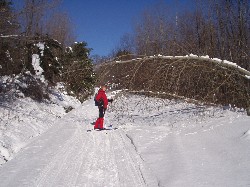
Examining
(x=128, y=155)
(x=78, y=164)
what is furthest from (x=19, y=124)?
(x=128, y=155)

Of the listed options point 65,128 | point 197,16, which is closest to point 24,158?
point 65,128

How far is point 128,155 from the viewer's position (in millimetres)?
7258

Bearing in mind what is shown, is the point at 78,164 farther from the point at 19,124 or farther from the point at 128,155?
the point at 19,124

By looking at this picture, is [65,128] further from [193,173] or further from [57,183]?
[193,173]

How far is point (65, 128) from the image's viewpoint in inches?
469

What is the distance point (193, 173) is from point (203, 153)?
1.24 metres

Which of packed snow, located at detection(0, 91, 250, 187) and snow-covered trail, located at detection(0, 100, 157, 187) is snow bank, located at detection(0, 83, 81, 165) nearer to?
packed snow, located at detection(0, 91, 250, 187)

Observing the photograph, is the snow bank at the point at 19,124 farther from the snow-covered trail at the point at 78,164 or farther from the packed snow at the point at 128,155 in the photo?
the snow-covered trail at the point at 78,164

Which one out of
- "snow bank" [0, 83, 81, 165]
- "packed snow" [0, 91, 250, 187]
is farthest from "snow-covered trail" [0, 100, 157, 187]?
"snow bank" [0, 83, 81, 165]

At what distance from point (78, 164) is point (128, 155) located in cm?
131

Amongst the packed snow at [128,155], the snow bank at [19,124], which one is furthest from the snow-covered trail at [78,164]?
the snow bank at [19,124]

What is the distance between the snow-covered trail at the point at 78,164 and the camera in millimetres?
5473

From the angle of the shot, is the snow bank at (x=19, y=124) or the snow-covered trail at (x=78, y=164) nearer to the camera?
the snow-covered trail at (x=78, y=164)

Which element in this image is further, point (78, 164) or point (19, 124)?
point (19, 124)
